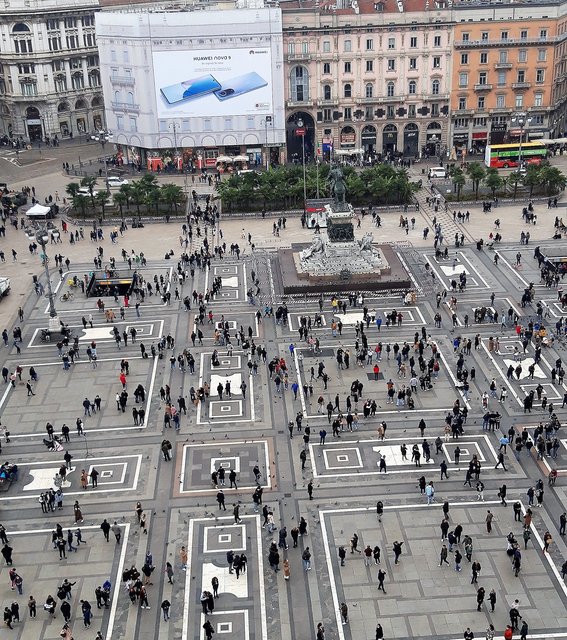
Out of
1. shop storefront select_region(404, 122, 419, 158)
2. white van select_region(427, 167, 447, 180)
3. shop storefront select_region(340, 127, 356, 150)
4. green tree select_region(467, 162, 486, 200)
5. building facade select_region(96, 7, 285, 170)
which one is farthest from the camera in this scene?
shop storefront select_region(404, 122, 419, 158)

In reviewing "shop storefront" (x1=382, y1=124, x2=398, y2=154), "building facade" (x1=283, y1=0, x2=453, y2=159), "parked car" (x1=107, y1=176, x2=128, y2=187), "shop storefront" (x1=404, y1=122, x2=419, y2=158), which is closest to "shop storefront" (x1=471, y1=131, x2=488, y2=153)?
"building facade" (x1=283, y1=0, x2=453, y2=159)

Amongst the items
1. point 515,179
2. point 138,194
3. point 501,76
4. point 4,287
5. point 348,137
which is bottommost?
point 4,287

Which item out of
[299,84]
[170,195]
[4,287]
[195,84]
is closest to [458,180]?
[170,195]

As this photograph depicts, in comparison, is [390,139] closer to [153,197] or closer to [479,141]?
[479,141]

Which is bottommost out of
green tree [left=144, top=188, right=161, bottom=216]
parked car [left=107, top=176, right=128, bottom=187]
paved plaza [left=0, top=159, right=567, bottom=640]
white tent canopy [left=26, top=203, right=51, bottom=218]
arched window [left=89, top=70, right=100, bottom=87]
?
paved plaza [left=0, top=159, right=567, bottom=640]

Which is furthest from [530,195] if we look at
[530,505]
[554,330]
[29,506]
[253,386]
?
[29,506]

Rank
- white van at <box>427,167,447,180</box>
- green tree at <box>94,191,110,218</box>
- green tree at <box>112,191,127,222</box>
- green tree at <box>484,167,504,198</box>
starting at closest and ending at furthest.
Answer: green tree at <box>94,191,110,218</box> < green tree at <box>484,167,504,198</box> < green tree at <box>112,191,127,222</box> < white van at <box>427,167,447,180</box>

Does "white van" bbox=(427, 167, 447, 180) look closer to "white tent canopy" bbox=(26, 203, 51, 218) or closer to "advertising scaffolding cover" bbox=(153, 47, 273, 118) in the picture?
"advertising scaffolding cover" bbox=(153, 47, 273, 118)
